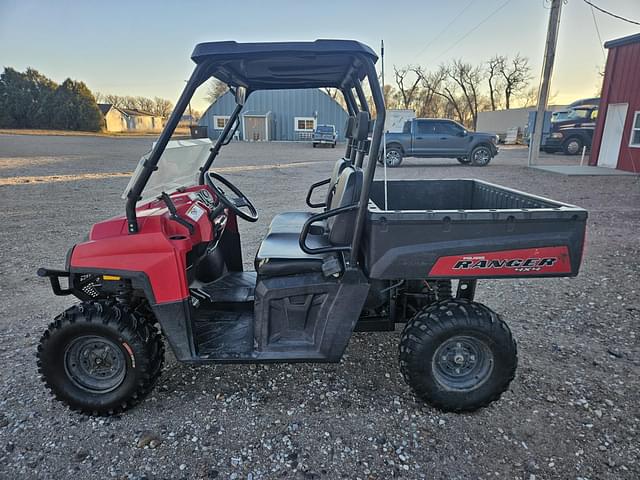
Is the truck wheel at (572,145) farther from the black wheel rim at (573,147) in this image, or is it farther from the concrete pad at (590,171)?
the concrete pad at (590,171)

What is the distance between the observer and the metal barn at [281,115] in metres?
33.7

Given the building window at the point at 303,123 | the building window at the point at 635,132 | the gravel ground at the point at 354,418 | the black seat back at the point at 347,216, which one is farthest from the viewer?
the building window at the point at 303,123

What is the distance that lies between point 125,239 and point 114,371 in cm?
76

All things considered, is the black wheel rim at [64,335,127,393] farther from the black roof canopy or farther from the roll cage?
the black roof canopy

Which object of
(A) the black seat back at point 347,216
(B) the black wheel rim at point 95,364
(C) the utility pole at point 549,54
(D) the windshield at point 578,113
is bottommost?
(B) the black wheel rim at point 95,364

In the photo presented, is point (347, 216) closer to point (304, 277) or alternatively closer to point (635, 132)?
point (304, 277)

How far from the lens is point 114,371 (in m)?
2.36

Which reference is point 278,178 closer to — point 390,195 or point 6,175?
point 6,175

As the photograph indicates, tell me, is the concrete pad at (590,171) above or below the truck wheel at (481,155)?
below

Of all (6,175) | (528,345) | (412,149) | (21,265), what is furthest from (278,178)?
(528,345)

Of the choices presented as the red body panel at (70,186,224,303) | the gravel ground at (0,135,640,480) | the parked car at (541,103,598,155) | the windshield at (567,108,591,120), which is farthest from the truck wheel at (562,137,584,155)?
the red body panel at (70,186,224,303)

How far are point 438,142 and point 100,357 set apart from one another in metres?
14.5

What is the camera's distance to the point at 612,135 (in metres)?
13.7

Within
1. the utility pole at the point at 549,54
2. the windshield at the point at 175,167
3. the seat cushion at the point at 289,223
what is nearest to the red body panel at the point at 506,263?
the seat cushion at the point at 289,223
